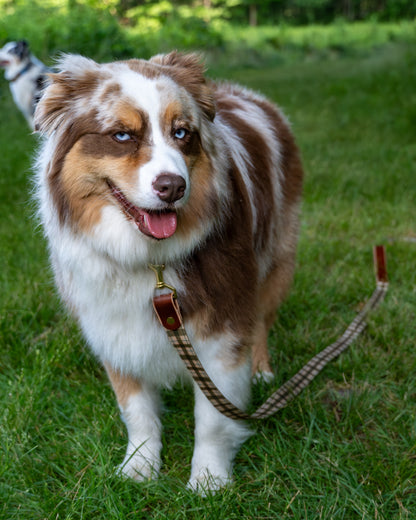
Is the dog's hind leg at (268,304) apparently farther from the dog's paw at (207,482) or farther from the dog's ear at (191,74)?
the dog's ear at (191,74)

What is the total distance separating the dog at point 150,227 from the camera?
200 centimetres

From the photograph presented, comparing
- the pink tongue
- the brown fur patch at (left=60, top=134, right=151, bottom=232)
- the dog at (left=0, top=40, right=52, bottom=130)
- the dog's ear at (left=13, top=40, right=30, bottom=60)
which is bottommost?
the dog at (left=0, top=40, right=52, bottom=130)

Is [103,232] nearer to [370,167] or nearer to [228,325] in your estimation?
[228,325]

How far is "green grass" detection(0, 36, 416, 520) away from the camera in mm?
2195

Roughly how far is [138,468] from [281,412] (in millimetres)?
707

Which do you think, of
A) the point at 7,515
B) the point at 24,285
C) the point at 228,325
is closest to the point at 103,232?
the point at 228,325

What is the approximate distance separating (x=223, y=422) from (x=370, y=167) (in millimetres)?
4730

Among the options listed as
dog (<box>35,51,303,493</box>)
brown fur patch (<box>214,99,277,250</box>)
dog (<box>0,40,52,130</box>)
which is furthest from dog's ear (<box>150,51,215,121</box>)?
dog (<box>0,40,52,130</box>)

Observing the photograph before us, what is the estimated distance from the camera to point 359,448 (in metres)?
2.42

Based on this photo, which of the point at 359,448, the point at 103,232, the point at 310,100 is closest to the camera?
the point at 103,232

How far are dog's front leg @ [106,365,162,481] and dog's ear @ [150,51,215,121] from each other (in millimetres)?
1194

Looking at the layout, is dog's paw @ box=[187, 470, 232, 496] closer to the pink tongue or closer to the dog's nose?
the pink tongue

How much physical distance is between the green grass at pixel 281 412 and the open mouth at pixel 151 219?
39.0 inches

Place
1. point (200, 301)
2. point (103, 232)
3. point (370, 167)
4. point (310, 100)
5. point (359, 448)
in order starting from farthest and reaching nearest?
point (310, 100)
point (370, 167)
point (359, 448)
point (200, 301)
point (103, 232)
